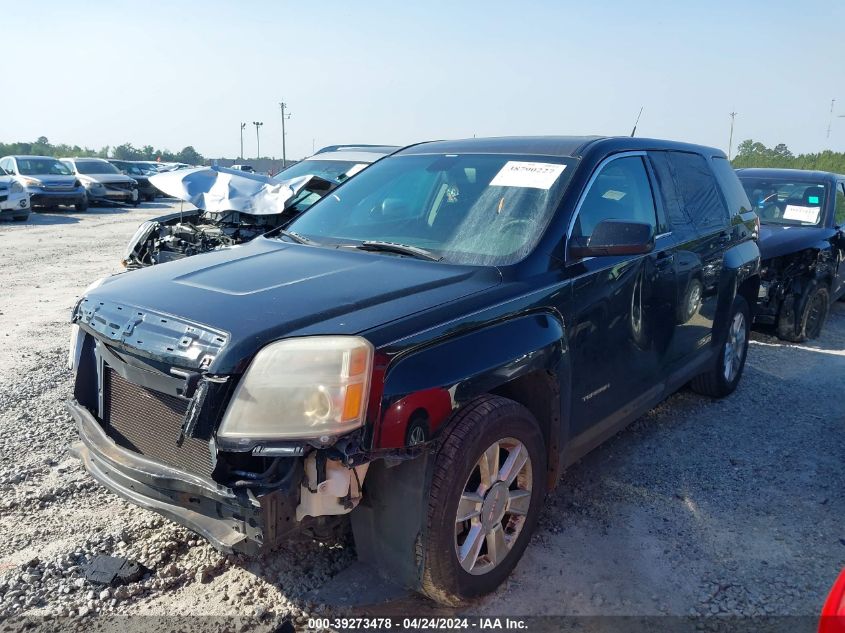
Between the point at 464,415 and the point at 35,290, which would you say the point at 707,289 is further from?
the point at 35,290

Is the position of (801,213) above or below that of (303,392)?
above

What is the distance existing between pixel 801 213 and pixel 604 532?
588cm

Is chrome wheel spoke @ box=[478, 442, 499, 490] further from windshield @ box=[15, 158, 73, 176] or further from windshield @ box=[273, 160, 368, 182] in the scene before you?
windshield @ box=[15, 158, 73, 176]

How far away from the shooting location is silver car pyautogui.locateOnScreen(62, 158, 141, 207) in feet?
72.1

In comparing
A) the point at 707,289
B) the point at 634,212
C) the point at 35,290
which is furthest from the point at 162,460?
the point at 35,290

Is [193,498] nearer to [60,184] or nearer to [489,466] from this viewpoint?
[489,466]

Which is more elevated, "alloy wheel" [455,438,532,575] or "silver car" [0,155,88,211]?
"silver car" [0,155,88,211]

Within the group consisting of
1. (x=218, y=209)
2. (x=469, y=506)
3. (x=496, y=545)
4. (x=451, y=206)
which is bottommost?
(x=496, y=545)

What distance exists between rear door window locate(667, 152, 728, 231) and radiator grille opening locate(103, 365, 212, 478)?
10.7ft

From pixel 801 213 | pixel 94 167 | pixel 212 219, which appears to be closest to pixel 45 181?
pixel 94 167

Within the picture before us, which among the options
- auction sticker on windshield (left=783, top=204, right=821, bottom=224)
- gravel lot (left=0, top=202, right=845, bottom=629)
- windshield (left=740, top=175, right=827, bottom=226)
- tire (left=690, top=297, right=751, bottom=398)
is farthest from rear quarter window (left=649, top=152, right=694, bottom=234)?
auction sticker on windshield (left=783, top=204, right=821, bottom=224)

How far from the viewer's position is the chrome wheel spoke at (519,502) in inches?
115

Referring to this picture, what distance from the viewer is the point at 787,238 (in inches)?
280

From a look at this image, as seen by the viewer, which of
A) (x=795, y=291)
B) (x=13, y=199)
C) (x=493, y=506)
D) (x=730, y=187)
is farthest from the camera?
(x=13, y=199)
